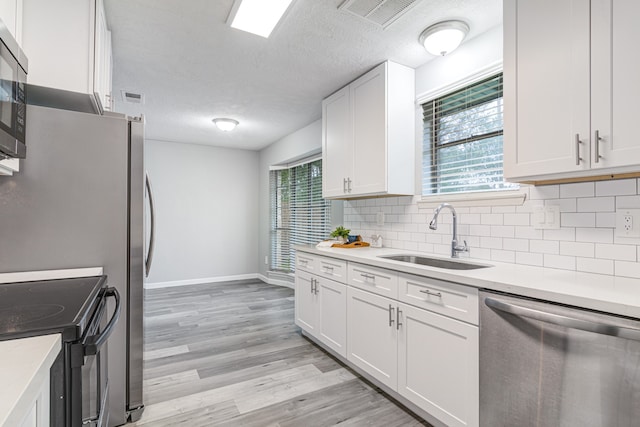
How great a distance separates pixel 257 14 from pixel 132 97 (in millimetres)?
2002

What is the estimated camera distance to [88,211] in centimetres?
167

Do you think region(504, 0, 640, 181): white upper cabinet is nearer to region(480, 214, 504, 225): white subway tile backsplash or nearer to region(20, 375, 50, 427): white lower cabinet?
region(480, 214, 504, 225): white subway tile backsplash

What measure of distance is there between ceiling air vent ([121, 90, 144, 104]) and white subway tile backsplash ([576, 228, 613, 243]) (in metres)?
3.80

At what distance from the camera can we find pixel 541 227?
1838 mm

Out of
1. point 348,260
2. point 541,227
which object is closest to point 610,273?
point 541,227

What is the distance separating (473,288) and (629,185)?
0.89m

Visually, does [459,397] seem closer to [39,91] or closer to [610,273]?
[610,273]

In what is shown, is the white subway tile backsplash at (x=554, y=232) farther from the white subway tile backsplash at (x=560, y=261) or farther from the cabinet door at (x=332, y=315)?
the cabinet door at (x=332, y=315)

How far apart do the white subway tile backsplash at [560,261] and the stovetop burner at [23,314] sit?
229 centimetres

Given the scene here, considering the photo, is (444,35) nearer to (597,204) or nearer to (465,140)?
(465,140)

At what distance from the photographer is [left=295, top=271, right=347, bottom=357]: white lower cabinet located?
8.16ft

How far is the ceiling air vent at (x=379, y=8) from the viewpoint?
1836 mm

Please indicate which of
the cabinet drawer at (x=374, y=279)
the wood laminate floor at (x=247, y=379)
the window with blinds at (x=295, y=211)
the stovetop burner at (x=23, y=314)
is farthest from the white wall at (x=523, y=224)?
the stovetop burner at (x=23, y=314)

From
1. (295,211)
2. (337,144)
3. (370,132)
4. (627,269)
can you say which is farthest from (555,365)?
(295,211)
